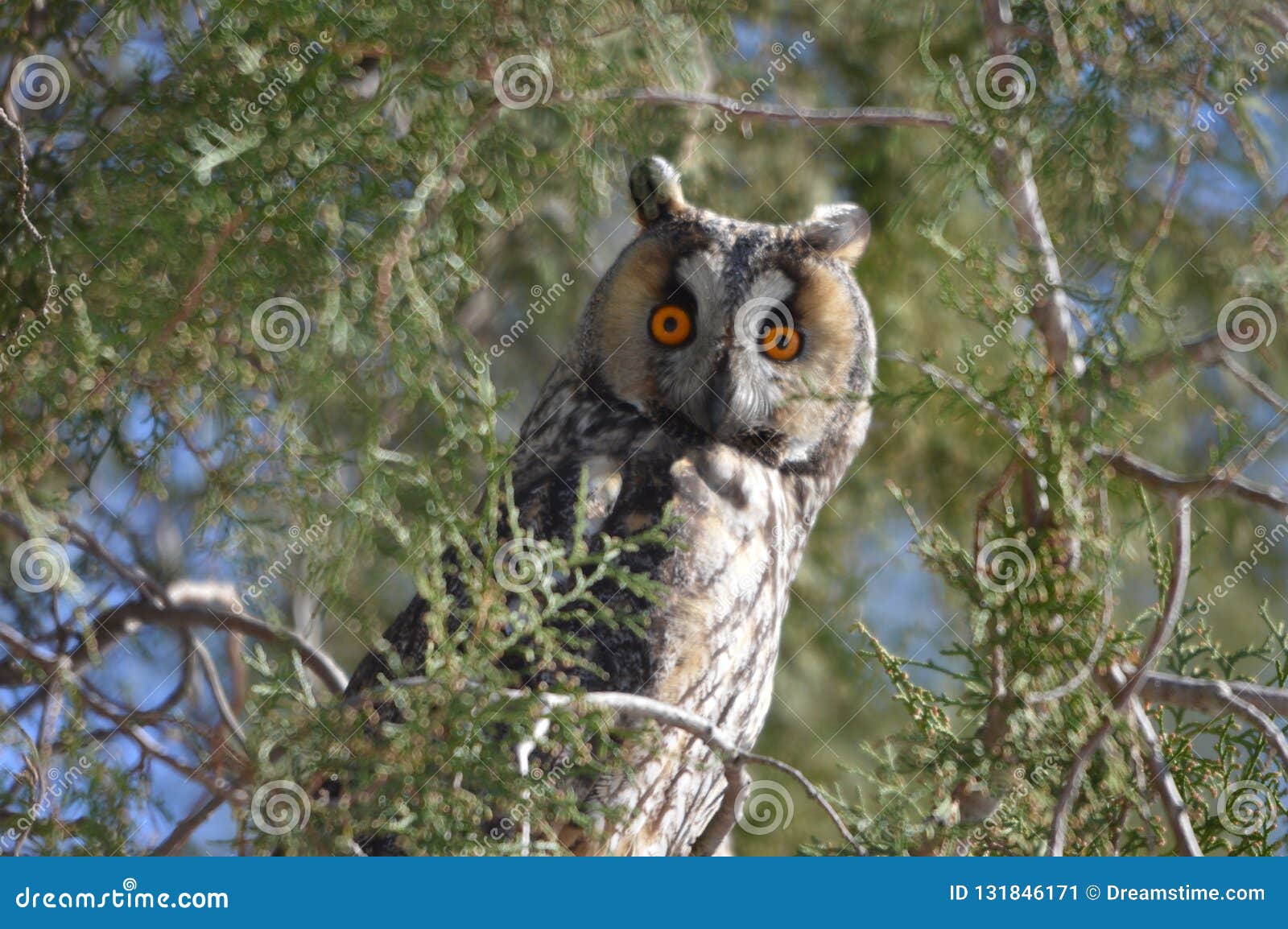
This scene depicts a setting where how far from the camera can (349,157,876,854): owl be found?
8.78ft

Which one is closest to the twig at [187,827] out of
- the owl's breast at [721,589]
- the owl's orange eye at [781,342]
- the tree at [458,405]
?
the tree at [458,405]

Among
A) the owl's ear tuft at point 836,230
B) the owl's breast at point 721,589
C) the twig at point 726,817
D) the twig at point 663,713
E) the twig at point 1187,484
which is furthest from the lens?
the owl's ear tuft at point 836,230

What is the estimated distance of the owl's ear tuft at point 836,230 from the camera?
297cm

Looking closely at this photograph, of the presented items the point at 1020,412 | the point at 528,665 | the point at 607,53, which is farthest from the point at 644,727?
the point at 607,53

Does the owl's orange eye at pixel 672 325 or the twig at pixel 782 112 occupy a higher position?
the twig at pixel 782 112

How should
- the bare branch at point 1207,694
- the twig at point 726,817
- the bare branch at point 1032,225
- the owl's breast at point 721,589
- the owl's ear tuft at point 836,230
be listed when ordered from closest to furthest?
the twig at point 726,817 < the bare branch at point 1207,694 < the owl's breast at point 721,589 < the bare branch at point 1032,225 < the owl's ear tuft at point 836,230

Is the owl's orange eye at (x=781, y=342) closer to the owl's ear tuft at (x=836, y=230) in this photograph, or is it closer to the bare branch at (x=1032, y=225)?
the owl's ear tuft at (x=836, y=230)

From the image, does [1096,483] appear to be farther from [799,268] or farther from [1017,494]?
[799,268]

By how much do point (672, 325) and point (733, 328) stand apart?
18 centimetres

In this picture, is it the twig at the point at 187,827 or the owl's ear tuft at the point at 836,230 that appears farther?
the owl's ear tuft at the point at 836,230

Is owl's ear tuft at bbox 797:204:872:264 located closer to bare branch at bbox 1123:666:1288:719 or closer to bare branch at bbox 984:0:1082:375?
bare branch at bbox 984:0:1082:375

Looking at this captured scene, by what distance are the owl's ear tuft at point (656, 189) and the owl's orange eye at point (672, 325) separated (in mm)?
320

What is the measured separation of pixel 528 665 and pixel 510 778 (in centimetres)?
65

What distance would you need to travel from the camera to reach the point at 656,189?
3.02m
